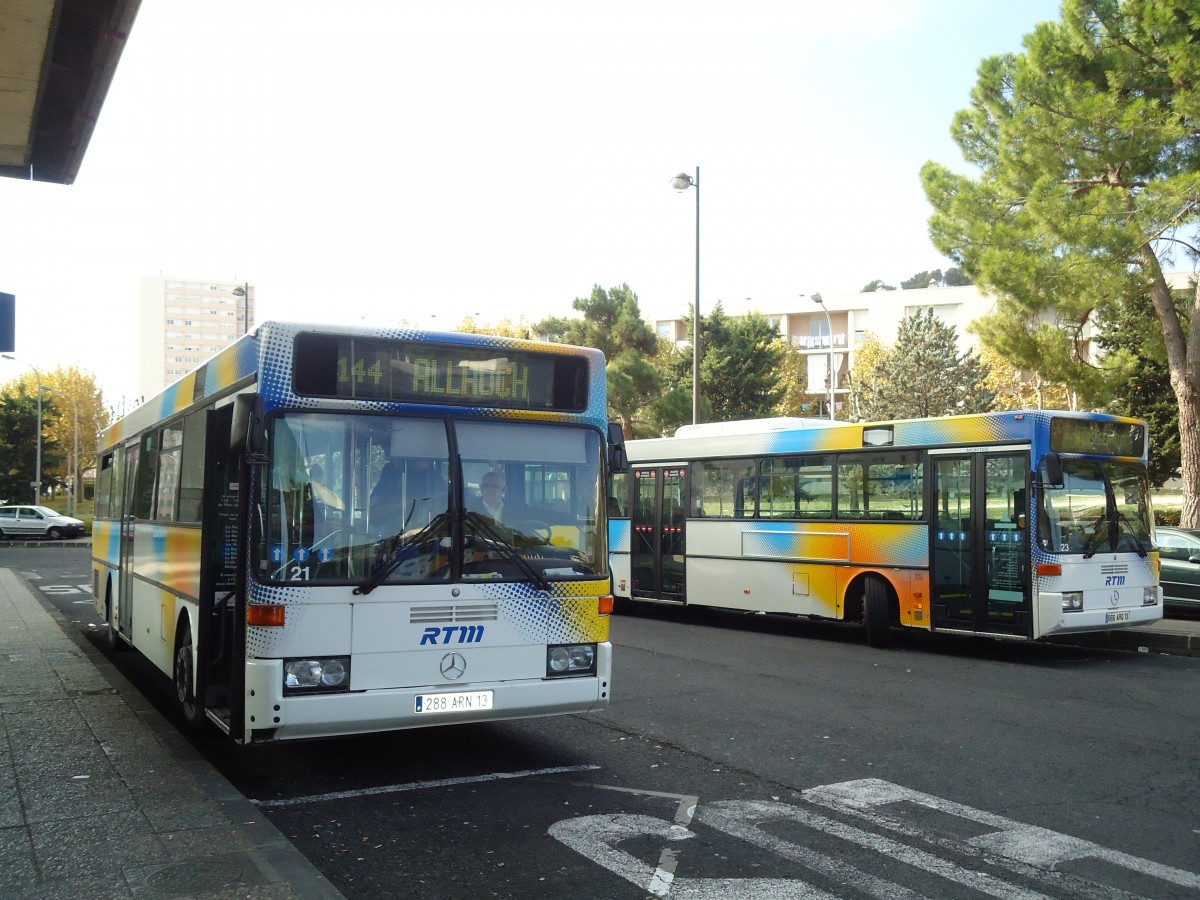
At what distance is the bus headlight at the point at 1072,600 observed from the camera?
1262 centimetres

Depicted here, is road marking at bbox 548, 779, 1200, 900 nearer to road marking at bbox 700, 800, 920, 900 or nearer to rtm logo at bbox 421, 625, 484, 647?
road marking at bbox 700, 800, 920, 900

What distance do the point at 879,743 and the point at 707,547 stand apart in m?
8.58

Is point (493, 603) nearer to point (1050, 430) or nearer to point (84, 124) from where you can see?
point (84, 124)

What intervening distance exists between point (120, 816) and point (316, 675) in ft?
4.19

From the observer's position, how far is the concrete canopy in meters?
7.86

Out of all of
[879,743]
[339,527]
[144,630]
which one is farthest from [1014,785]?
[144,630]

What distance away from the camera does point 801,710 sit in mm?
9742

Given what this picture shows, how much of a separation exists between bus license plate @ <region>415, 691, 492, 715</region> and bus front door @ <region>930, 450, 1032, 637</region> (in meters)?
7.84

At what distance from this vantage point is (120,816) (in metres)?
5.89

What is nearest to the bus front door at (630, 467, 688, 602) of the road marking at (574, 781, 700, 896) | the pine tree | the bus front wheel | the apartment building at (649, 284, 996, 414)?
the bus front wheel

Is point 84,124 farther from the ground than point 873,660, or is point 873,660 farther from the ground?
point 84,124

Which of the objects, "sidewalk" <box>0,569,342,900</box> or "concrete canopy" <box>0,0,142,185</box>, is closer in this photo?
"sidewalk" <box>0,569,342,900</box>

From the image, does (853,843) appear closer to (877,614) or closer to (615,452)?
(615,452)

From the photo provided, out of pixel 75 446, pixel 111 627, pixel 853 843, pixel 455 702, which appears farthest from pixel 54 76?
pixel 75 446
